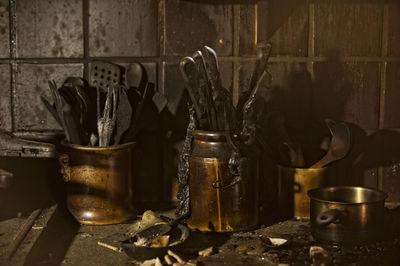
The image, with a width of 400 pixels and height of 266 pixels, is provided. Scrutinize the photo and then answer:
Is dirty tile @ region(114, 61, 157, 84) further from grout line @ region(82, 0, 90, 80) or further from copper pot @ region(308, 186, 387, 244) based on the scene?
copper pot @ region(308, 186, 387, 244)

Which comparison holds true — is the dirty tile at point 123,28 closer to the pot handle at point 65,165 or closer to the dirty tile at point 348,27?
the pot handle at point 65,165

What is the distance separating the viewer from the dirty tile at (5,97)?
6.43 ft

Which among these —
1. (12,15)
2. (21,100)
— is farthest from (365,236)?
(12,15)

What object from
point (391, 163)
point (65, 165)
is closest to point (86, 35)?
point (65, 165)

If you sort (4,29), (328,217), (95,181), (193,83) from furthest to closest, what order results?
1. (4,29)
2. (95,181)
3. (193,83)
4. (328,217)

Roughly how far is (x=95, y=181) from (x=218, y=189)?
1.39 ft

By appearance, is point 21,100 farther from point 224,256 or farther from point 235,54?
point 224,256

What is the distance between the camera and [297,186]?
5.97ft

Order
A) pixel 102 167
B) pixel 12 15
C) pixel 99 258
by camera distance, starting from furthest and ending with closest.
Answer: pixel 12 15 < pixel 102 167 < pixel 99 258

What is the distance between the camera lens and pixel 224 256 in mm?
1509

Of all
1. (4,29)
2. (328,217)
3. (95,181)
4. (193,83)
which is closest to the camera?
(328,217)

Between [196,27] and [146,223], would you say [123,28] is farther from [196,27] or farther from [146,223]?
[146,223]

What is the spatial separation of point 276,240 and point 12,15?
125 centimetres

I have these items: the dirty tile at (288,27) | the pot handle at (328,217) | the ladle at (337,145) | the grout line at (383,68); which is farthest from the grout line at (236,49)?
the pot handle at (328,217)
